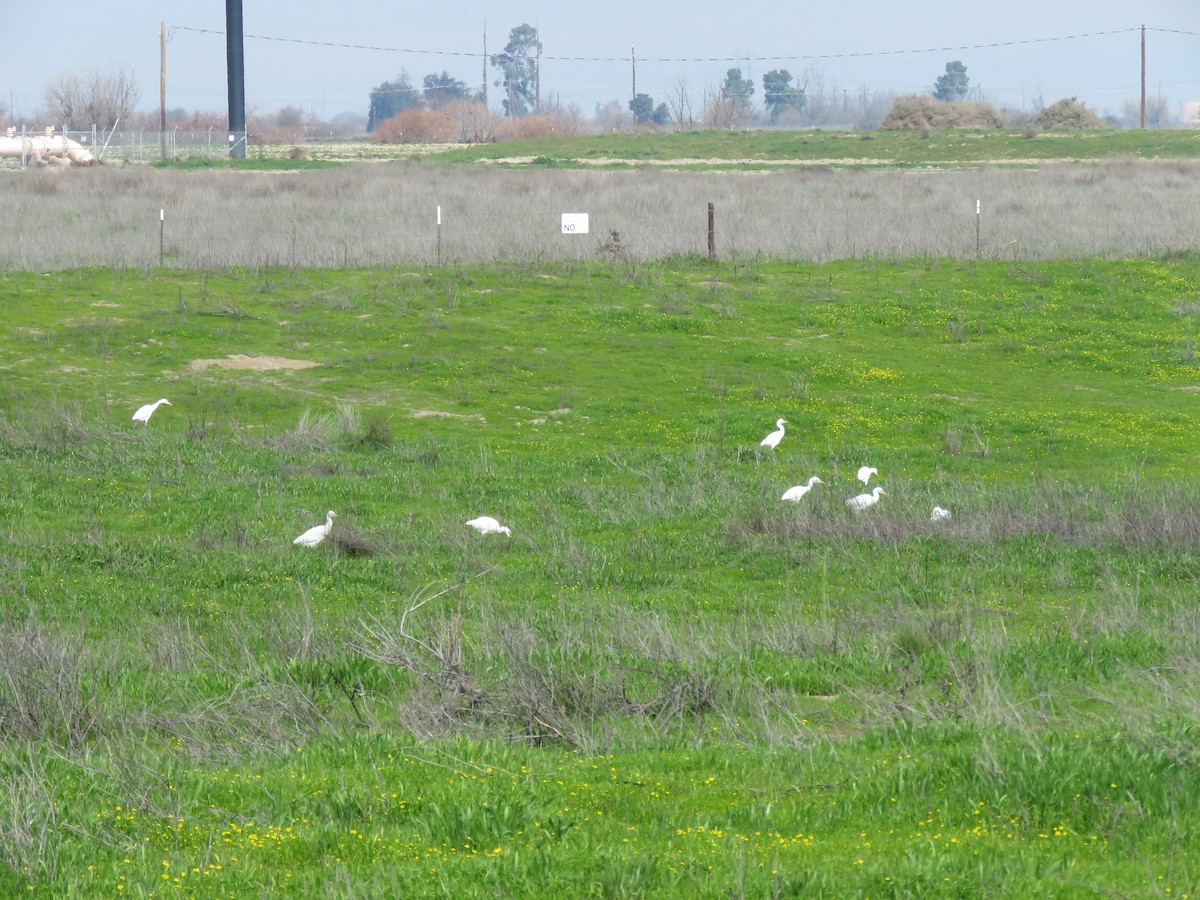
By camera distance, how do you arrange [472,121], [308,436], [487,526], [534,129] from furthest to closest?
[472,121], [534,129], [308,436], [487,526]

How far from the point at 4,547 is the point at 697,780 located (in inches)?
314

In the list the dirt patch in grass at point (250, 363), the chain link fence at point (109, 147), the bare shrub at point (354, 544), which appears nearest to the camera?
the bare shrub at point (354, 544)

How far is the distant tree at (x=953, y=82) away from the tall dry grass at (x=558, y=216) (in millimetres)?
156517

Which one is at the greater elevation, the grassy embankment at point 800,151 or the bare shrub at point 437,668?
the grassy embankment at point 800,151

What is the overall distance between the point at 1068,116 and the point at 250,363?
83.7m

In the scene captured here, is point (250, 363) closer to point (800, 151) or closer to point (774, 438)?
point (774, 438)

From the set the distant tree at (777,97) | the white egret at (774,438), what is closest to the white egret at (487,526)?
the white egret at (774,438)

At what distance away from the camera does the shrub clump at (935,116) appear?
93.1 m

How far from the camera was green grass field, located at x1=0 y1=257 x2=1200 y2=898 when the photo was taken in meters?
5.23

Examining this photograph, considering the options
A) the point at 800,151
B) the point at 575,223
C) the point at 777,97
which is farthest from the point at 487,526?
the point at 777,97

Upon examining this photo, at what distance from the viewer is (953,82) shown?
198250 mm

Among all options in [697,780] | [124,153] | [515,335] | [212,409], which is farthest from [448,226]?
[124,153]

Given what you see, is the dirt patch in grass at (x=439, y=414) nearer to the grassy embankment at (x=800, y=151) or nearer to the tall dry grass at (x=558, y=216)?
the tall dry grass at (x=558, y=216)

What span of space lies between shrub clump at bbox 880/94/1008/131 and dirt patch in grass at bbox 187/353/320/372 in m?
75.2
